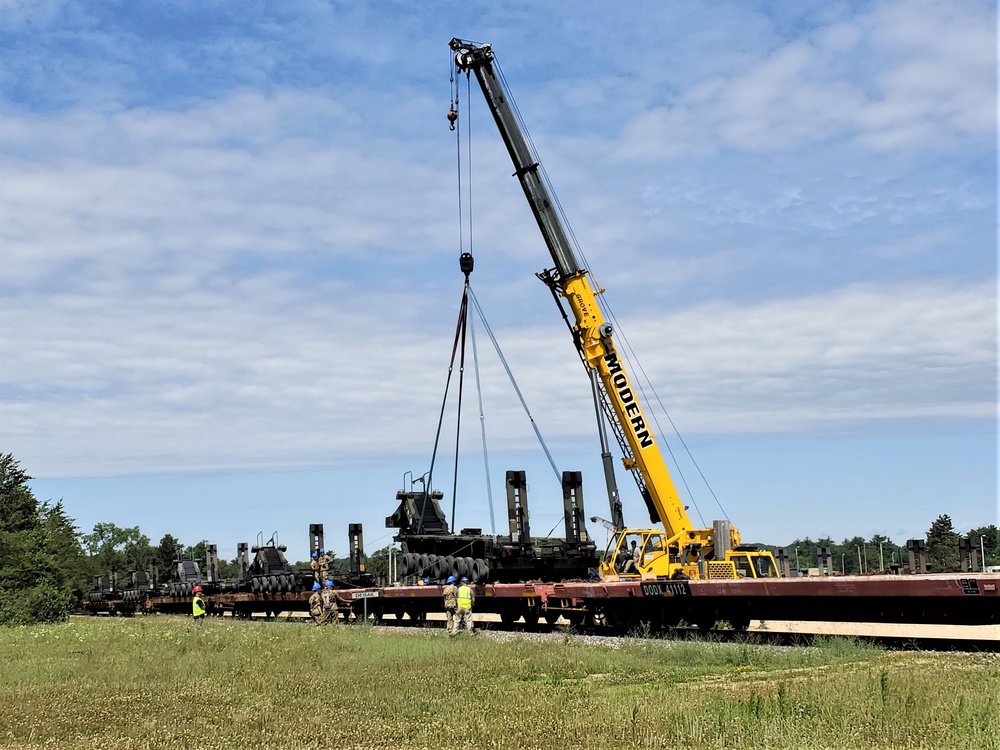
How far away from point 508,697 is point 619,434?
12.1m

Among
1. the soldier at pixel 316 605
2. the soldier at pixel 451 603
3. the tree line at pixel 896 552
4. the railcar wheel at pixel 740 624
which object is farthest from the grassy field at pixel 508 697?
the tree line at pixel 896 552

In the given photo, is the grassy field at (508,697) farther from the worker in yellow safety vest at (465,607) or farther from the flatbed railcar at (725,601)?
the worker in yellow safety vest at (465,607)

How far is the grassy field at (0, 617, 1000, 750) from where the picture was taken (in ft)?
33.7

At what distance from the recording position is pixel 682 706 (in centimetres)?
1153

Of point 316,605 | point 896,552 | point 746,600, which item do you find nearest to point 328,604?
point 316,605

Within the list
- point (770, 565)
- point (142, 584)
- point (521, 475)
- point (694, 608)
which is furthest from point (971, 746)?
point (142, 584)

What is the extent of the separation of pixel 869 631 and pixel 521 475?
9299 millimetres

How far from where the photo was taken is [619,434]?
2459cm

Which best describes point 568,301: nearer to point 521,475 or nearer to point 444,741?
point 521,475

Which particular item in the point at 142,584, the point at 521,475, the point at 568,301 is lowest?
the point at 142,584

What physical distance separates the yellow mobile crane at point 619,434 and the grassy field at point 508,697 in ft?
12.5

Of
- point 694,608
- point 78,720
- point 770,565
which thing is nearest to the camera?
point 78,720

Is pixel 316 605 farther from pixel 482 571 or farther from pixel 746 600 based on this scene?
pixel 746 600

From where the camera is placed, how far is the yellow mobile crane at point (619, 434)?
2323 cm
